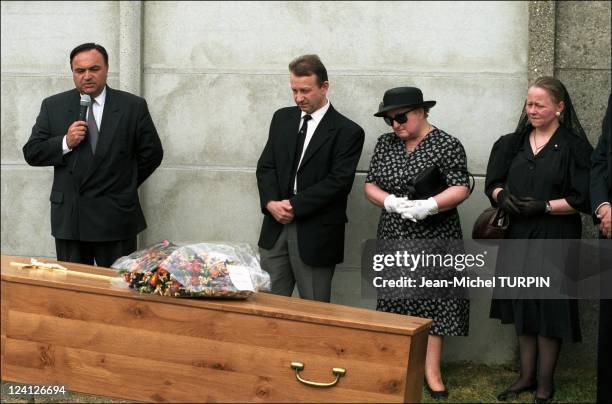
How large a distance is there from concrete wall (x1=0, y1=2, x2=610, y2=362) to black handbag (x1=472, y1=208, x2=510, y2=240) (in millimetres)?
629

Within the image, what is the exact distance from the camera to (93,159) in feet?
17.8

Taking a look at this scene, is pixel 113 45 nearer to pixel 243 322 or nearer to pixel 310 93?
Result: pixel 310 93

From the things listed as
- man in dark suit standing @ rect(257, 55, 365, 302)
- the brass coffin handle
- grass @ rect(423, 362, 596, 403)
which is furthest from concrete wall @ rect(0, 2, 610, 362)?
the brass coffin handle

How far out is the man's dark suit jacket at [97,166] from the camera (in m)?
5.41

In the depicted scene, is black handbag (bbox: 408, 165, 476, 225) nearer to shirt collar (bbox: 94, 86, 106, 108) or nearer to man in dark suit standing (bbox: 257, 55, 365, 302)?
man in dark suit standing (bbox: 257, 55, 365, 302)

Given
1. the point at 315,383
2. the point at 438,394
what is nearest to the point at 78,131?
the point at 315,383

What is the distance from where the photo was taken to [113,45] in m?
6.37

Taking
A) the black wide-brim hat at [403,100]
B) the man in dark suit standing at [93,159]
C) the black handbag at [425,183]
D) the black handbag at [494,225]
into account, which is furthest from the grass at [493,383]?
the man in dark suit standing at [93,159]

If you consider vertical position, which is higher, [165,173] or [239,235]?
[165,173]

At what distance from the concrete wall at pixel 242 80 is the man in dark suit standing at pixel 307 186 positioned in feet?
2.06

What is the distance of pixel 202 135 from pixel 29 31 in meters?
1.38

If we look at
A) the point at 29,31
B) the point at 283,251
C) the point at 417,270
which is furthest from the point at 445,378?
the point at 29,31

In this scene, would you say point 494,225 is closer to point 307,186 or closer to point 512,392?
point 512,392

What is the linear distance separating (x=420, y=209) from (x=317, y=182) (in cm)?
62
